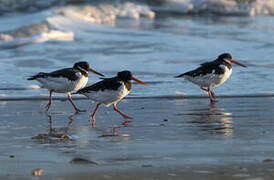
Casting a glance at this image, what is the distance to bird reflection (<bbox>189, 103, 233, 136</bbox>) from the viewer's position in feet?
24.4

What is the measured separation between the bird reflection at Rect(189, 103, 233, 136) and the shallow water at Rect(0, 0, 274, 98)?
1.58 metres

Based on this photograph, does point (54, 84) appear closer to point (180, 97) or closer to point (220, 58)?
point (180, 97)

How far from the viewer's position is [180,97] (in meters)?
10.2

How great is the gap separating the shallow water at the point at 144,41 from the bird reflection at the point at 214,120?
1585mm

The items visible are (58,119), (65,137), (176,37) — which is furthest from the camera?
(176,37)

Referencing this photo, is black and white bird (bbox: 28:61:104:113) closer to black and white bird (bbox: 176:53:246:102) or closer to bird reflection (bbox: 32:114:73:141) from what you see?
bird reflection (bbox: 32:114:73:141)

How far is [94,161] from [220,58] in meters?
5.61

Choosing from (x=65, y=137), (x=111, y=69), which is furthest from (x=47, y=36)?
(x=65, y=137)

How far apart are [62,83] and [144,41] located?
8529 mm

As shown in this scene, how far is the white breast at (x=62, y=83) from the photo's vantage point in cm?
948

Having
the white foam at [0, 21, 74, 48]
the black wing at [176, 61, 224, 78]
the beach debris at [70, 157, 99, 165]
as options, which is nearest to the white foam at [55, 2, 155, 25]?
the white foam at [0, 21, 74, 48]

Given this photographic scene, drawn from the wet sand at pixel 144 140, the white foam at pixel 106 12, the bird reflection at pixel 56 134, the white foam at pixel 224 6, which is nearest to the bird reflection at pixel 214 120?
the wet sand at pixel 144 140

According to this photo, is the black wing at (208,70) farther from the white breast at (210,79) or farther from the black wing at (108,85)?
the black wing at (108,85)

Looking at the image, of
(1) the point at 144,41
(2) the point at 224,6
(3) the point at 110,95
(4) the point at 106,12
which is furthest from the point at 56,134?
Answer: (2) the point at 224,6
